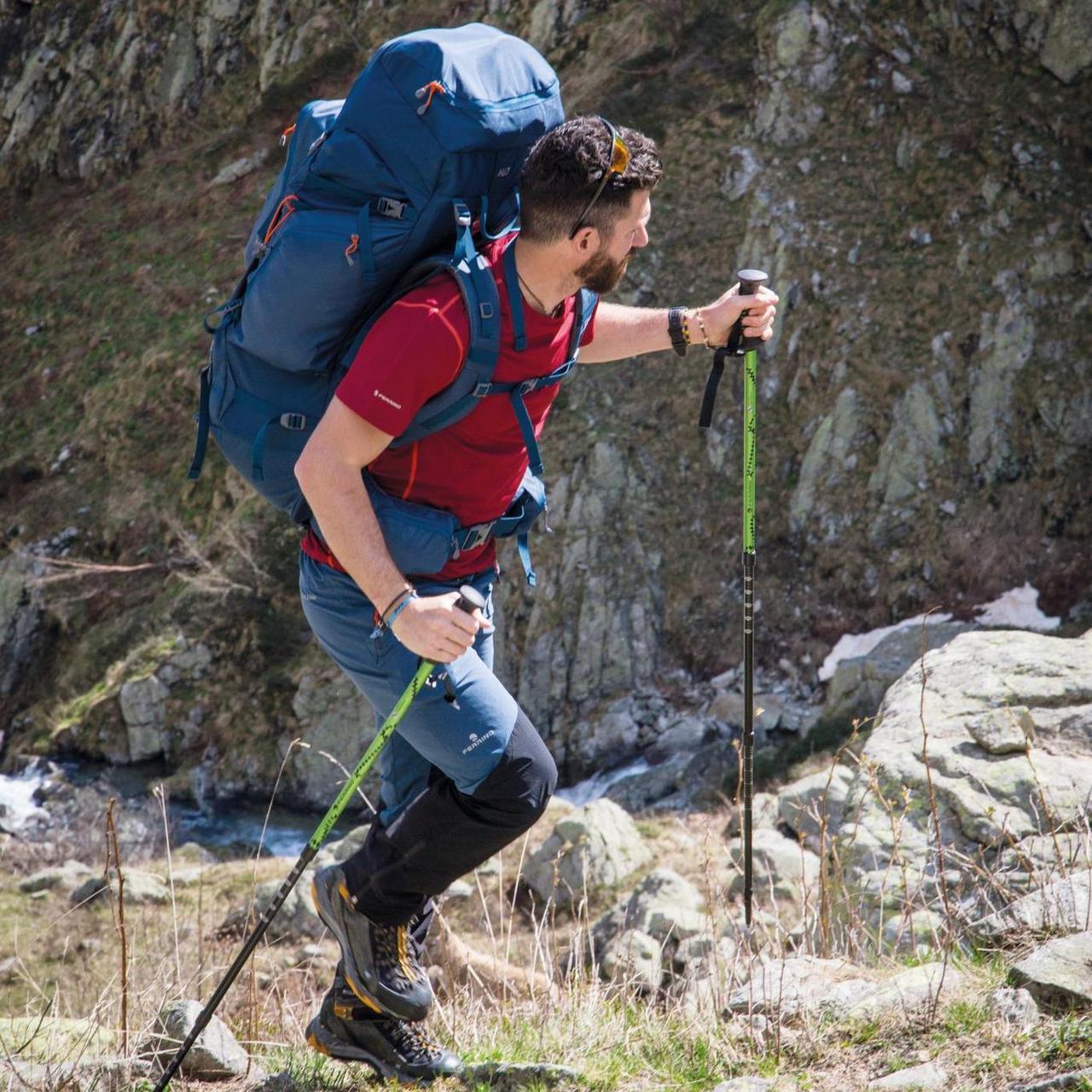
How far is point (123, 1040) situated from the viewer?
3.04 metres

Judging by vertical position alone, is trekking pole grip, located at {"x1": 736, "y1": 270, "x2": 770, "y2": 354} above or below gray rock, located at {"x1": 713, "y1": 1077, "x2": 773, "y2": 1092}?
above

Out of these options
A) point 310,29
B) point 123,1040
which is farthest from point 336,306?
point 310,29

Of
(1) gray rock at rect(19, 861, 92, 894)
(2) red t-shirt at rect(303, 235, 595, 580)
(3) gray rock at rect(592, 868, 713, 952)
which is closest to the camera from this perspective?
(2) red t-shirt at rect(303, 235, 595, 580)

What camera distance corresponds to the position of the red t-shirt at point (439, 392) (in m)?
2.42

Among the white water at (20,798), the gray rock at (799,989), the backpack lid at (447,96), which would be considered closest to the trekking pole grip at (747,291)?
the backpack lid at (447,96)

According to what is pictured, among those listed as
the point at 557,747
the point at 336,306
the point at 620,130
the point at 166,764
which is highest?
the point at 620,130

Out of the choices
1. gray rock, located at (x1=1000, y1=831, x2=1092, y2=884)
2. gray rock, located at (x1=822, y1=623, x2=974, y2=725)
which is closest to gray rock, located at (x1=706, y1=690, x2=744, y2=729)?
gray rock, located at (x1=822, y1=623, x2=974, y2=725)

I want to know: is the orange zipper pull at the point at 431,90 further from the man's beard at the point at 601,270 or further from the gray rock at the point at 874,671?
the gray rock at the point at 874,671

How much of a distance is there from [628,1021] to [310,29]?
21.6 meters

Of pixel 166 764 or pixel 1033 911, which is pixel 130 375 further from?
pixel 1033 911

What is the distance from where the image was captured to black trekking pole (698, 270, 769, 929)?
10.8 ft

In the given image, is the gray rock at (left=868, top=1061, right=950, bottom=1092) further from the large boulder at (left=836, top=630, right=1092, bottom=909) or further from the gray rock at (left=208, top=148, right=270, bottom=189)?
the gray rock at (left=208, top=148, right=270, bottom=189)

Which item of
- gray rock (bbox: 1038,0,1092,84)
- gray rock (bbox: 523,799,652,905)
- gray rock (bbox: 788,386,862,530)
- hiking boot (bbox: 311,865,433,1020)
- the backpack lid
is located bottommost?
gray rock (bbox: 523,799,652,905)

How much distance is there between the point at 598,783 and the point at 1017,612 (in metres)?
5.46
